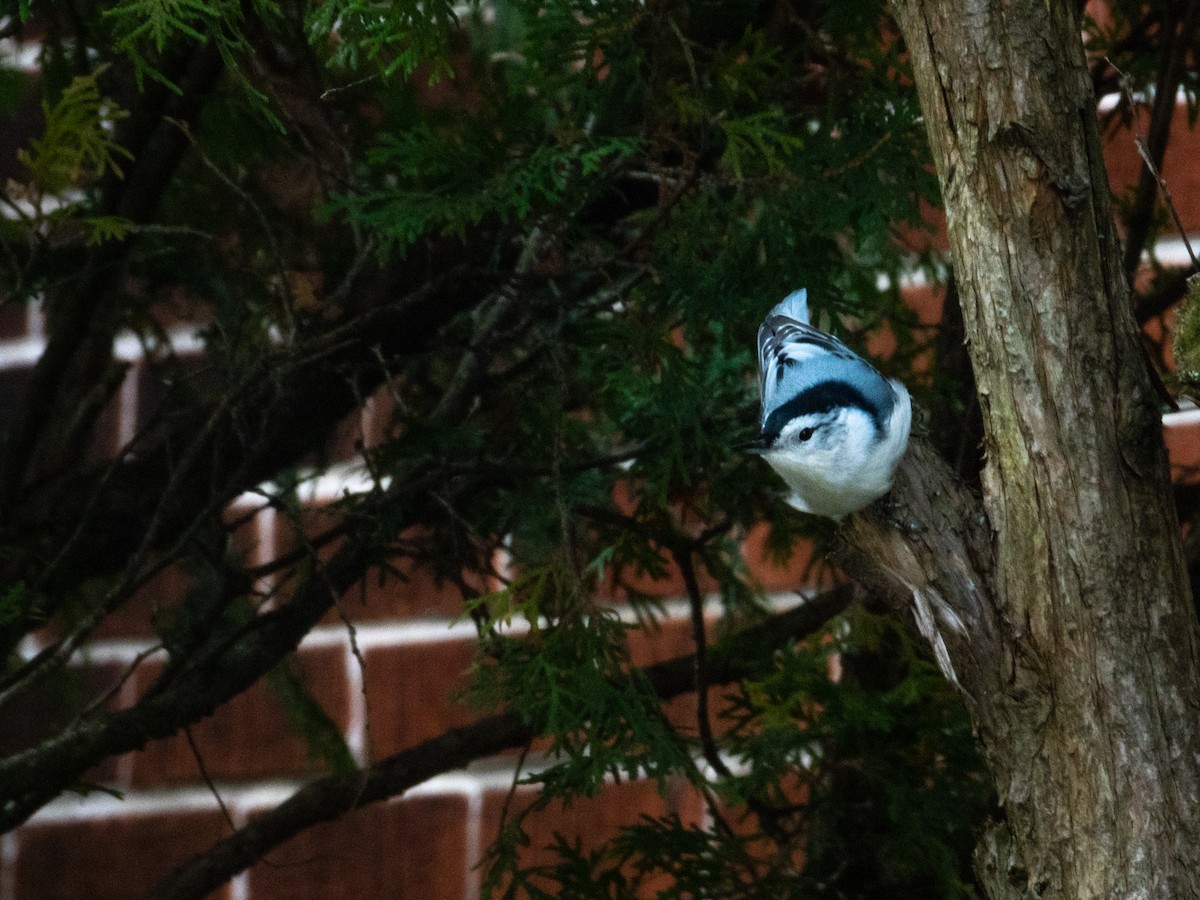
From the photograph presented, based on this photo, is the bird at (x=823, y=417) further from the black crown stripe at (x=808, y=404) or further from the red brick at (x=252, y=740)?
the red brick at (x=252, y=740)

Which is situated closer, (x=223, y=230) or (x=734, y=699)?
(x=734, y=699)

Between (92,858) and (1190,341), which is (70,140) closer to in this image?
(1190,341)

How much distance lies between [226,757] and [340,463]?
304 millimetres

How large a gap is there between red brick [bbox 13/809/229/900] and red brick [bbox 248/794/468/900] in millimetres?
85

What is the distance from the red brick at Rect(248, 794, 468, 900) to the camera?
1.30 m

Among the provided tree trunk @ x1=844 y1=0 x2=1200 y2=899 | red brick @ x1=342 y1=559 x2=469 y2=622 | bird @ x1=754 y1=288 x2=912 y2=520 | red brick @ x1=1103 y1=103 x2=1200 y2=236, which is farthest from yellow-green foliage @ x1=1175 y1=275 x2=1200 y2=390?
red brick @ x1=342 y1=559 x2=469 y2=622

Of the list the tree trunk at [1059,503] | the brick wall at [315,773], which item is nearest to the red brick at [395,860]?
the brick wall at [315,773]

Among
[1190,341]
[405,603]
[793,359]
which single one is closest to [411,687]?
[405,603]

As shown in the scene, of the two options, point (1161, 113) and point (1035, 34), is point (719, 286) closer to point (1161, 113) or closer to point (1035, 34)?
point (1035, 34)

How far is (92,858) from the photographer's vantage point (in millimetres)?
1293

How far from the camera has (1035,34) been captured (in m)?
0.56

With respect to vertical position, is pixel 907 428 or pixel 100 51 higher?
pixel 100 51

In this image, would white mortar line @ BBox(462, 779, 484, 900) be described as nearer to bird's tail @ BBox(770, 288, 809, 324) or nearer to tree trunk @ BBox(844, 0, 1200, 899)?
bird's tail @ BBox(770, 288, 809, 324)

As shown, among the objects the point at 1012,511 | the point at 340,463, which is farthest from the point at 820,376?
the point at 340,463
